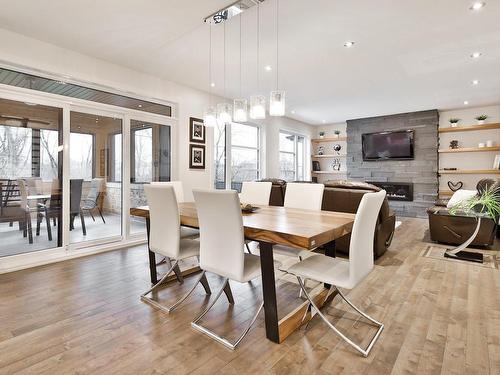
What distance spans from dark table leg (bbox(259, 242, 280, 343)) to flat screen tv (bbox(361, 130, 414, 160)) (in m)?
7.00

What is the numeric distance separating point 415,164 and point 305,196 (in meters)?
5.78

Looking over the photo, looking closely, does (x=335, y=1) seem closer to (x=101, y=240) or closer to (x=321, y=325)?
(x=321, y=325)

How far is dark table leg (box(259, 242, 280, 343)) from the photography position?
183cm

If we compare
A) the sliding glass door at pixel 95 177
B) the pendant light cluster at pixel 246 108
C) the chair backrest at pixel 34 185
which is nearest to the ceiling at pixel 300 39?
the pendant light cluster at pixel 246 108

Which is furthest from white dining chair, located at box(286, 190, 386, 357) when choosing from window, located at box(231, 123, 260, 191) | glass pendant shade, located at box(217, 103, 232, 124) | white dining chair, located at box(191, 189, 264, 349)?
window, located at box(231, 123, 260, 191)

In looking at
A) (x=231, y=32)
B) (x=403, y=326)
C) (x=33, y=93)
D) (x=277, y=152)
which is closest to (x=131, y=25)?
(x=231, y=32)

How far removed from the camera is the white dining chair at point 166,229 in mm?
2227

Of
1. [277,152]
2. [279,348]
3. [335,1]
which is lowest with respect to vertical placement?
[279,348]

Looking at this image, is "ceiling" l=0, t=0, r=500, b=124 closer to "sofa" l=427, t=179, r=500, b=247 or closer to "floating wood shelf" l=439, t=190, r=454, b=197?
"sofa" l=427, t=179, r=500, b=247

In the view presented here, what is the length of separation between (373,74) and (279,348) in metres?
4.40

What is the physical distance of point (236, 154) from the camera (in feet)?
21.2

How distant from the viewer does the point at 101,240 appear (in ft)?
13.5

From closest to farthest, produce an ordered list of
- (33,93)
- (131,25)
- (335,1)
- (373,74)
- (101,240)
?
(335,1)
(131,25)
(33,93)
(101,240)
(373,74)

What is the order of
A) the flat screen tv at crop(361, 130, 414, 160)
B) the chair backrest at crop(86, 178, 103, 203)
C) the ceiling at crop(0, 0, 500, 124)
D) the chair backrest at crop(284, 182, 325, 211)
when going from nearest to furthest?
the ceiling at crop(0, 0, 500, 124) < the chair backrest at crop(284, 182, 325, 211) < the chair backrest at crop(86, 178, 103, 203) < the flat screen tv at crop(361, 130, 414, 160)
